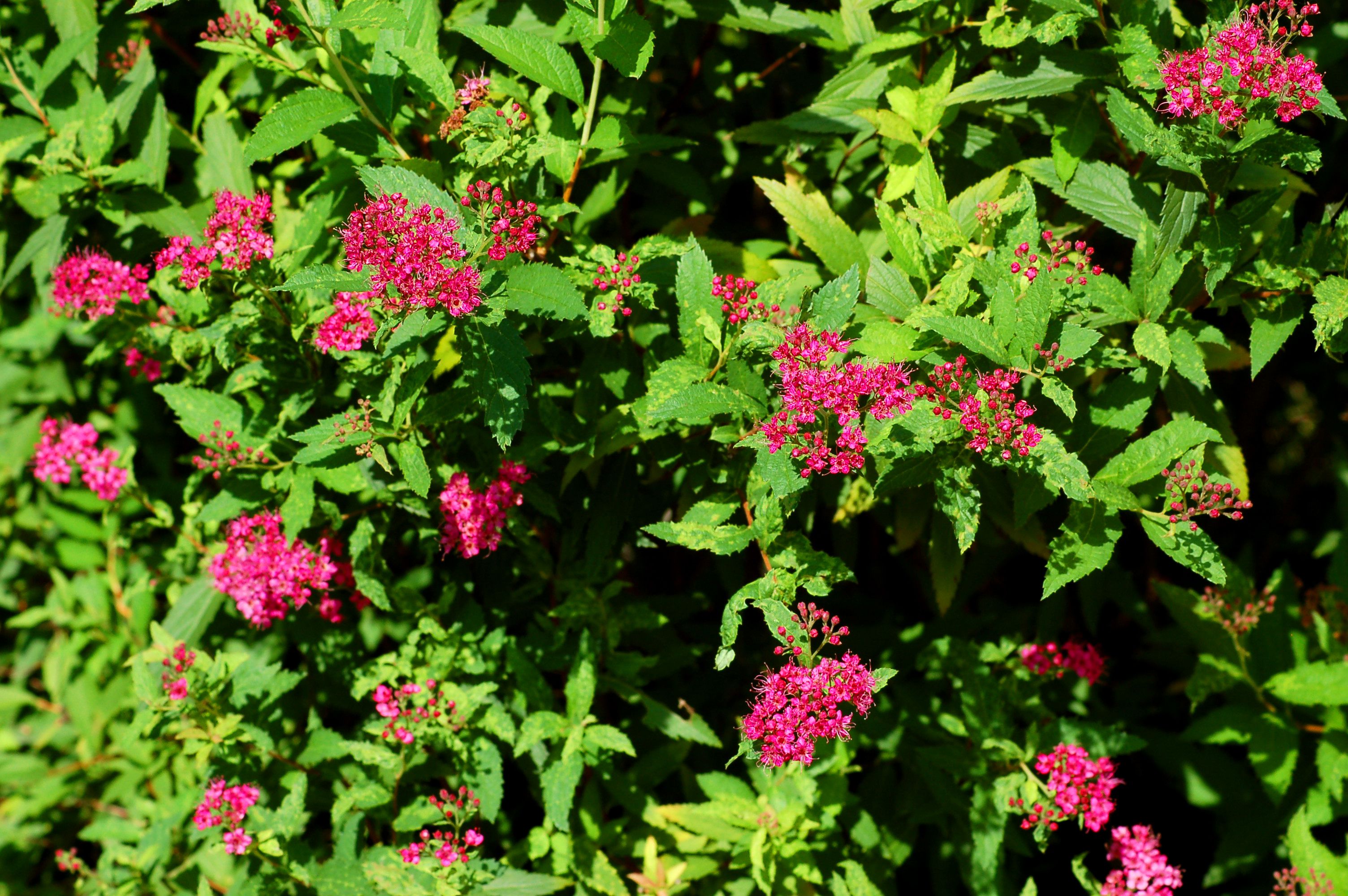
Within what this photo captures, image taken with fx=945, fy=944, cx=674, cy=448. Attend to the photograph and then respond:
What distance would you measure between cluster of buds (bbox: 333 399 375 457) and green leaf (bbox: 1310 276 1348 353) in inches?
75.7

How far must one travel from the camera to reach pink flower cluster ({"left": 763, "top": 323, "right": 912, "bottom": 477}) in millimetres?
1785

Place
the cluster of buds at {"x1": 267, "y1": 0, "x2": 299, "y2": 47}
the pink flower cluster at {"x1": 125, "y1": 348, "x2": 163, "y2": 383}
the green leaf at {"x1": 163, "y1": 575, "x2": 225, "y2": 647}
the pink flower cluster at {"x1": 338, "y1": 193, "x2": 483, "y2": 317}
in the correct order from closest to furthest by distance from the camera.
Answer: the pink flower cluster at {"x1": 338, "y1": 193, "x2": 483, "y2": 317} < the cluster of buds at {"x1": 267, "y1": 0, "x2": 299, "y2": 47} < the pink flower cluster at {"x1": 125, "y1": 348, "x2": 163, "y2": 383} < the green leaf at {"x1": 163, "y1": 575, "x2": 225, "y2": 647}

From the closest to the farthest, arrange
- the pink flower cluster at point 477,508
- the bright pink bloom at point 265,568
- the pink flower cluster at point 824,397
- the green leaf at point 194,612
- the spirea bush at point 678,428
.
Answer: the pink flower cluster at point 824,397 < the spirea bush at point 678,428 < the pink flower cluster at point 477,508 < the bright pink bloom at point 265,568 < the green leaf at point 194,612

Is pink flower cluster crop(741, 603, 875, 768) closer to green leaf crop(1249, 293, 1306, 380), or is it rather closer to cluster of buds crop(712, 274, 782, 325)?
cluster of buds crop(712, 274, 782, 325)

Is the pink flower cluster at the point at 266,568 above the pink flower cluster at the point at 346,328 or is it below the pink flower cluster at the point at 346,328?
below

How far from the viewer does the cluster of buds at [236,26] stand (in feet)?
7.14

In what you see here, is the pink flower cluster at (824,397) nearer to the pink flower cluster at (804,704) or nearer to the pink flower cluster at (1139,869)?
the pink flower cluster at (804,704)

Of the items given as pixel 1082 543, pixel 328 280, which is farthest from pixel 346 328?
pixel 1082 543

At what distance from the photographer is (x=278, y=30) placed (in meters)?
2.19

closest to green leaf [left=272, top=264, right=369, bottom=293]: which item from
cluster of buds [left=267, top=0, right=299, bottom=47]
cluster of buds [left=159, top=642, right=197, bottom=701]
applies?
cluster of buds [left=267, top=0, right=299, bottom=47]

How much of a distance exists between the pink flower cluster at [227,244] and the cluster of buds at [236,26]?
37cm

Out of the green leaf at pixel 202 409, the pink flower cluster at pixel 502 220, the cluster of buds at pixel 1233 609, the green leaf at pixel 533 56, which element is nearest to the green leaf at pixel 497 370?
the pink flower cluster at pixel 502 220

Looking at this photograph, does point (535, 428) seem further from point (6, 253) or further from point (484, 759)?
point (6, 253)

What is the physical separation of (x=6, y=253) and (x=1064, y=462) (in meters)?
3.27
